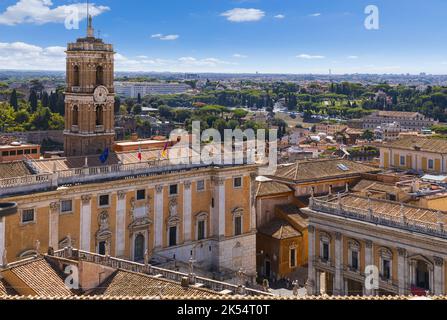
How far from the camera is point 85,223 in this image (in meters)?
27.8

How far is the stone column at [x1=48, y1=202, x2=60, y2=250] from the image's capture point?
2624cm

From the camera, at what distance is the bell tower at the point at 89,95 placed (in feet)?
107

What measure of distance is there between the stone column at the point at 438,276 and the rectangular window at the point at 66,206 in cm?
1489

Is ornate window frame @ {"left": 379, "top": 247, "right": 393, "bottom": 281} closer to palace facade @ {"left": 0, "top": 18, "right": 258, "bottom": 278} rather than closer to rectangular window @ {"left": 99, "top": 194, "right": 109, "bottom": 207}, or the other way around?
palace facade @ {"left": 0, "top": 18, "right": 258, "bottom": 278}

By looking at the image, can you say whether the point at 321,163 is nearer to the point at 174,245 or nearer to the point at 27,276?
the point at 174,245

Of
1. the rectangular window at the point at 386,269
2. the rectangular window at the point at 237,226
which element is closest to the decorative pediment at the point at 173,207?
the rectangular window at the point at 237,226

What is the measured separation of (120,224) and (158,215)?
2290 millimetres

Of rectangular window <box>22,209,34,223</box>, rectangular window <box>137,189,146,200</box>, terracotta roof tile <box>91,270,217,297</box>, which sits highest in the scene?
rectangular window <box>137,189,146,200</box>

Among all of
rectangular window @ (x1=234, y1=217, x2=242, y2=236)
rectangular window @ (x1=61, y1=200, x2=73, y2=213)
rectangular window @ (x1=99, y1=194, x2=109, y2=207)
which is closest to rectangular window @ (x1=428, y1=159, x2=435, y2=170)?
rectangular window @ (x1=234, y1=217, x2=242, y2=236)

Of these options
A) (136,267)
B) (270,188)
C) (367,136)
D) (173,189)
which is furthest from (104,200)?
(367,136)

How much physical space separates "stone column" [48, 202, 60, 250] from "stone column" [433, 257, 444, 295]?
1503 cm
